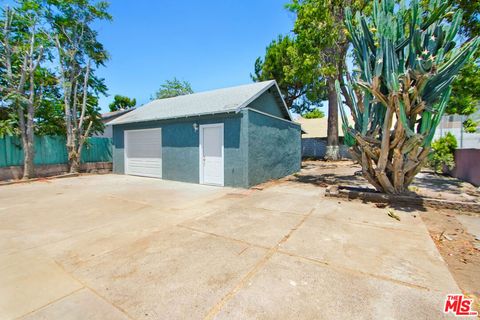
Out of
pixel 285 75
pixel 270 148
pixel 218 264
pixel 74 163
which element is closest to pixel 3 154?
pixel 74 163

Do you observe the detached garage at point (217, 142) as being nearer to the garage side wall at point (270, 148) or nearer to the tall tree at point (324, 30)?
the garage side wall at point (270, 148)

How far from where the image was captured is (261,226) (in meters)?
4.21

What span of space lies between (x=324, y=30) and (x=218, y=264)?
32.3 feet

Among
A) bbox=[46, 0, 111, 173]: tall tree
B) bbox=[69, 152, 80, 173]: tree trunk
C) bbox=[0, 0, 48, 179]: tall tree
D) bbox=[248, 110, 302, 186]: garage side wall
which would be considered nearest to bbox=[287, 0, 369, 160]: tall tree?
bbox=[248, 110, 302, 186]: garage side wall

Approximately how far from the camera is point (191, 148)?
8.94 m

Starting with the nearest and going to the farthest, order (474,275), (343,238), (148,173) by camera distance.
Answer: (474,275), (343,238), (148,173)

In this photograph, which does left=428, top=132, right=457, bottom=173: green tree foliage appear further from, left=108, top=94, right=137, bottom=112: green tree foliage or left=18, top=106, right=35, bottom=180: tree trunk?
left=108, top=94, right=137, bottom=112: green tree foliage

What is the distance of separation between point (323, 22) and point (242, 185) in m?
7.51

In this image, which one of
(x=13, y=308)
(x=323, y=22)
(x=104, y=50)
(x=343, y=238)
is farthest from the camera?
(x=104, y=50)

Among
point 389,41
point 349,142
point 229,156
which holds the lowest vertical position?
point 229,156

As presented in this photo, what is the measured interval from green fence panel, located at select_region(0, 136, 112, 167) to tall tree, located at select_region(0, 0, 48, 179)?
20.9 inches

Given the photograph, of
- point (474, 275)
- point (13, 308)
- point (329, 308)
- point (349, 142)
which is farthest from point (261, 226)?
point (349, 142)

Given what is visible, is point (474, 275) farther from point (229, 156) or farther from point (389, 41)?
point (229, 156)

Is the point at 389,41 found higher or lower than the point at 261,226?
higher
